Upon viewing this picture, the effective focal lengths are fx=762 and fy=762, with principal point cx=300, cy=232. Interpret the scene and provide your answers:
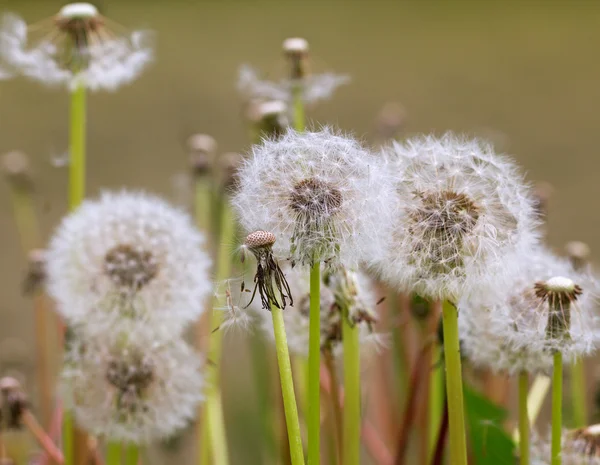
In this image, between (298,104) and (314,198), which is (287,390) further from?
(298,104)

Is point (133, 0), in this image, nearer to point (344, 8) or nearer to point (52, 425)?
point (344, 8)

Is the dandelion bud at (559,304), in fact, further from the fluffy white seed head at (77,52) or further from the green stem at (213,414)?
the fluffy white seed head at (77,52)

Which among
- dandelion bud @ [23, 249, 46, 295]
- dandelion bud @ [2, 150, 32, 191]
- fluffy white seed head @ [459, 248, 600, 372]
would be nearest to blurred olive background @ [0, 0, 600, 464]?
dandelion bud @ [2, 150, 32, 191]

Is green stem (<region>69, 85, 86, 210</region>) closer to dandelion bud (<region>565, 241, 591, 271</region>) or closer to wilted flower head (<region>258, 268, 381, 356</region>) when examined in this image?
wilted flower head (<region>258, 268, 381, 356</region>)

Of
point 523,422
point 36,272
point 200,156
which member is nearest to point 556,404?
point 523,422

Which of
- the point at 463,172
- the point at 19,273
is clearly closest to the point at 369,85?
the point at 19,273
